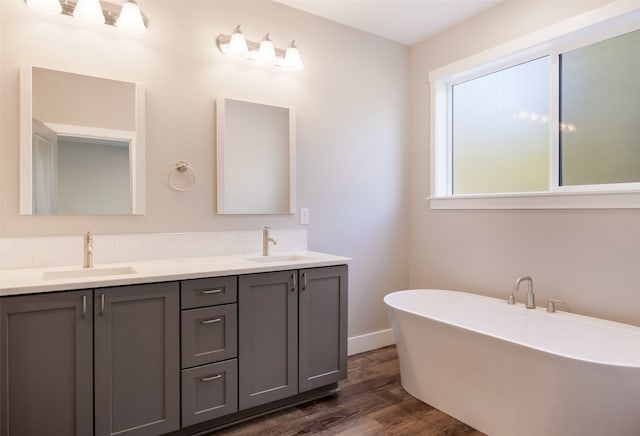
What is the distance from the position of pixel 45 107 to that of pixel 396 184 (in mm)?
2637

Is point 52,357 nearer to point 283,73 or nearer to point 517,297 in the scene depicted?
point 283,73

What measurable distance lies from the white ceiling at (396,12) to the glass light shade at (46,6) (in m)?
1.40

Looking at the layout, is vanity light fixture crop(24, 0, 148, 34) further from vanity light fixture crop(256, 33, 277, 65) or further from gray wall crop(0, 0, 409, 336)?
vanity light fixture crop(256, 33, 277, 65)

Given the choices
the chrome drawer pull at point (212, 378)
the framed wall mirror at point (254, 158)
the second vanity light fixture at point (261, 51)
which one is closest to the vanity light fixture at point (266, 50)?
the second vanity light fixture at point (261, 51)

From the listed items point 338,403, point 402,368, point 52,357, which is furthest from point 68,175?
point 402,368

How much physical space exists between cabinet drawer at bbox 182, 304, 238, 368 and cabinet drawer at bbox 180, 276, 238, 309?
0.10 ft

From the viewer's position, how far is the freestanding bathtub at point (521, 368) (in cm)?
161

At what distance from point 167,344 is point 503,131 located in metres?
2.78

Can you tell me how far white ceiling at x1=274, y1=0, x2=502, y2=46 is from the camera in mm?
2822

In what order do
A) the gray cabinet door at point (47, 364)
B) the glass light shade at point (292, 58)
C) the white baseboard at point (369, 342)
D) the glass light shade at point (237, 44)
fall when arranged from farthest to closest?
the white baseboard at point (369, 342)
the glass light shade at point (292, 58)
the glass light shade at point (237, 44)
the gray cabinet door at point (47, 364)

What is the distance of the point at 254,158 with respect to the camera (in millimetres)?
2713

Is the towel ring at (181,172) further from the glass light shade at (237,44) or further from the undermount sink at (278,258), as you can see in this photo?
the glass light shade at (237,44)

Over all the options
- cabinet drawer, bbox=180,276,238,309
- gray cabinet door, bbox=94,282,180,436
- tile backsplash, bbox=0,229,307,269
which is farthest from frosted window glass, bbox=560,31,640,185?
gray cabinet door, bbox=94,282,180,436

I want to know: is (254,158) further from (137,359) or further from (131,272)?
(137,359)
